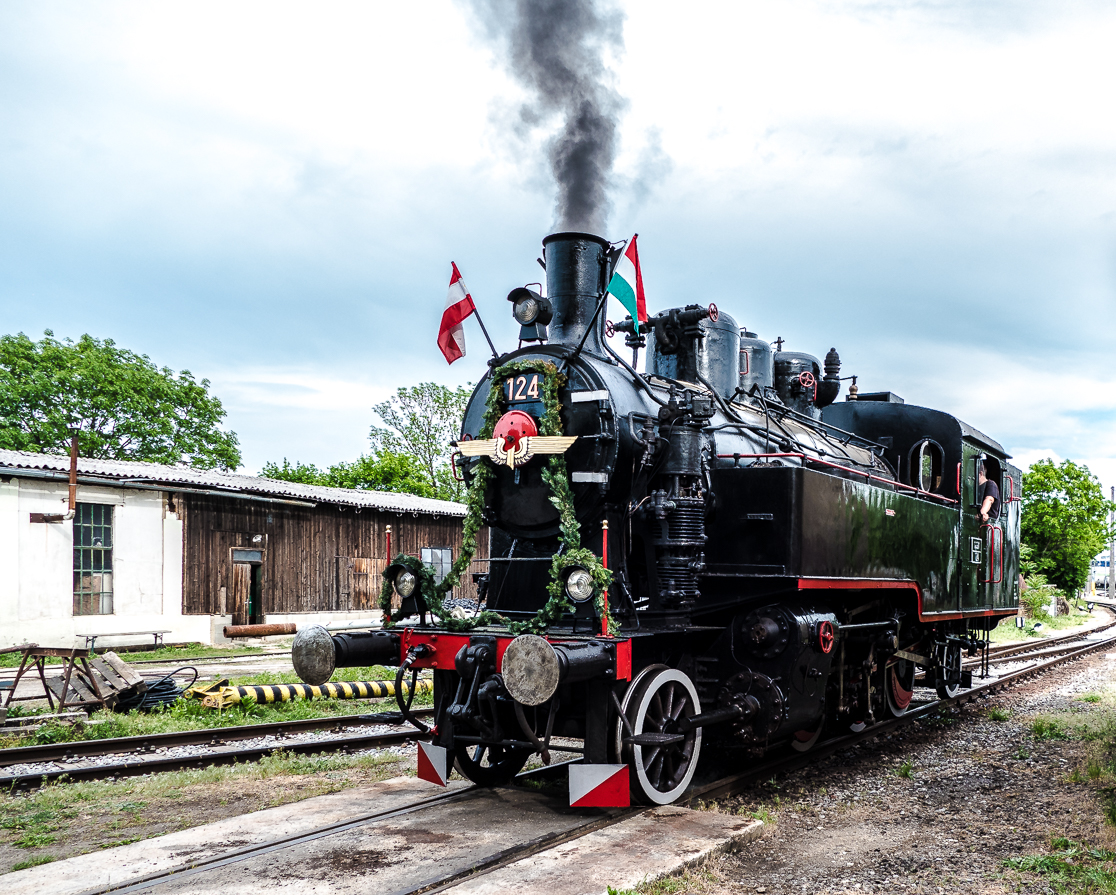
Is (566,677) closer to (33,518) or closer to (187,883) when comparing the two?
(187,883)

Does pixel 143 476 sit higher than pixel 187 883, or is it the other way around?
pixel 143 476

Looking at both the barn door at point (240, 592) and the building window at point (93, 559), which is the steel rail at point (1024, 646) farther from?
the building window at point (93, 559)

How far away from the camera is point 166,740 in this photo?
26.2ft

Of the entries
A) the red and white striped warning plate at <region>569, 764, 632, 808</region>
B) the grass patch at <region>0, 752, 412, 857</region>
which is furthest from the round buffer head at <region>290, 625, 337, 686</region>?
the red and white striped warning plate at <region>569, 764, 632, 808</region>

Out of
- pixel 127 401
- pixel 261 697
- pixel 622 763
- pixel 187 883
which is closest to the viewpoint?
pixel 187 883

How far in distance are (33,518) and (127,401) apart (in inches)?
728

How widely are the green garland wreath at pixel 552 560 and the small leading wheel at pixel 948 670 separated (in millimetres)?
6111

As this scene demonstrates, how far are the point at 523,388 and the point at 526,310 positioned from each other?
58 cm

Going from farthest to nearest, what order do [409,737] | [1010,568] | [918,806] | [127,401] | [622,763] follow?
1. [127,401]
2. [1010,568]
3. [409,737]
4. [918,806]
5. [622,763]

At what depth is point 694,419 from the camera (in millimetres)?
6098

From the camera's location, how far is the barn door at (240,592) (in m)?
18.4

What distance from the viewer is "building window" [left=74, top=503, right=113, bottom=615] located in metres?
15.9

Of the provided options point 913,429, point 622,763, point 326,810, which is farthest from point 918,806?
point 913,429

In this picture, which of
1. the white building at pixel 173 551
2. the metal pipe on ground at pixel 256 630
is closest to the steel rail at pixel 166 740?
the white building at pixel 173 551
